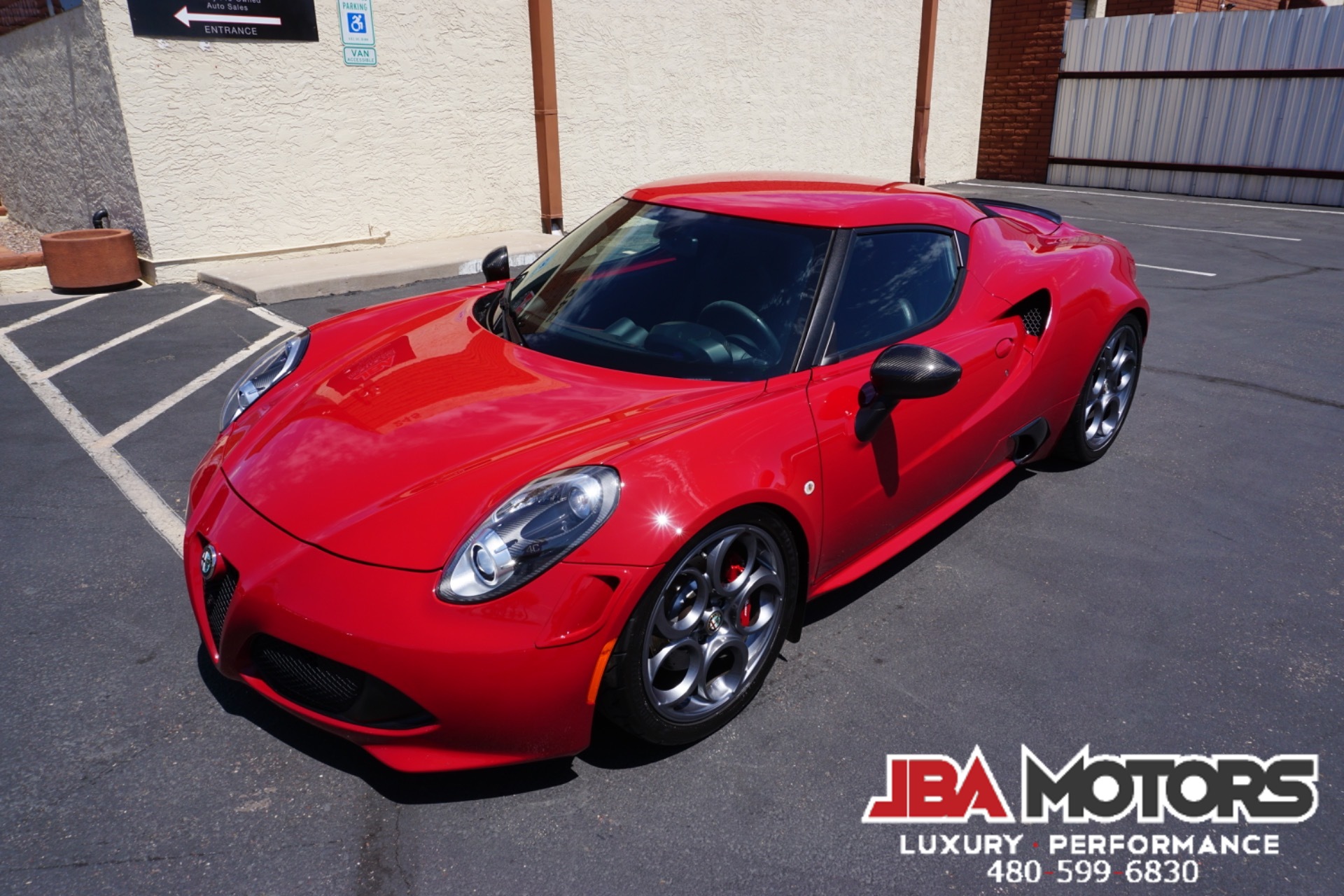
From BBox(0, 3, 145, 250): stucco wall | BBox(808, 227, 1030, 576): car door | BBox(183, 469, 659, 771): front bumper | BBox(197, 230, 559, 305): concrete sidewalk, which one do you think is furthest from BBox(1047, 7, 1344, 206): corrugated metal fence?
BBox(183, 469, 659, 771): front bumper

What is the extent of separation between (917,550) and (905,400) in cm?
95

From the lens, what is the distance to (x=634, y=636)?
2.25 m

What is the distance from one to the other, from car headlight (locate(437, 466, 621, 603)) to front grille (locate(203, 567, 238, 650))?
609 millimetres

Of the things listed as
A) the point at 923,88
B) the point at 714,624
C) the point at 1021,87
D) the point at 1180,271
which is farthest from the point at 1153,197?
the point at 714,624

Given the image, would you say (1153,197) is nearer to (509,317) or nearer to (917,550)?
(917,550)

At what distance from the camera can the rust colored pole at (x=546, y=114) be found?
9.82m

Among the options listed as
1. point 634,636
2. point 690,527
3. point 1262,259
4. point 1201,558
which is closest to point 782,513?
point 690,527

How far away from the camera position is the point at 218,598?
239 centimetres

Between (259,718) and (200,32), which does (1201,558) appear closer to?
(259,718)

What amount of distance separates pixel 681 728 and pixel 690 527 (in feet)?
1.89

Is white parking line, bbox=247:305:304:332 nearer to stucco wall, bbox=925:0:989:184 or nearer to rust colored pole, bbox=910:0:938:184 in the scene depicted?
rust colored pole, bbox=910:0:938:184

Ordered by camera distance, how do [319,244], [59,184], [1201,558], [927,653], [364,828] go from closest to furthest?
1. [364,828]
2. [927,653]
3. [1201,558]
4. [319,244]
5. [59,184]

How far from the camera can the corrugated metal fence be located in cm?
1329

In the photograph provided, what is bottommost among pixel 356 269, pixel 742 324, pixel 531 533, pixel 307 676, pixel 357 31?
pixel 356 269
